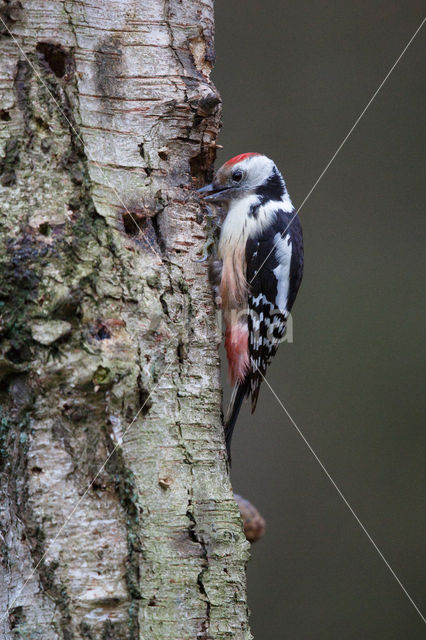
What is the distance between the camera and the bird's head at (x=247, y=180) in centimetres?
228

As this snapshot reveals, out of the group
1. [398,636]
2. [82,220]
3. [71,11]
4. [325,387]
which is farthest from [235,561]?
[398,636]

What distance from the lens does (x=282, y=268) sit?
2369 mm

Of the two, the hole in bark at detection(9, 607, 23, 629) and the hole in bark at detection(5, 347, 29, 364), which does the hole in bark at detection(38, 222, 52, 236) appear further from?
the hole in bark at detection(9, 607, 23, 629)

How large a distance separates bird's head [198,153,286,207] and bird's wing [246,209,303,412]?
0.13m

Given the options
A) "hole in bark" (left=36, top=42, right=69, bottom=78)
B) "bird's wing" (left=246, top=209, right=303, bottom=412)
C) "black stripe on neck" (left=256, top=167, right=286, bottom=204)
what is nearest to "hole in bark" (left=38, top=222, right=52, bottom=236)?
"hole in bark" (left=36, top=42, right=69, bottom=78)

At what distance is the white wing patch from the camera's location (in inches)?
92.7

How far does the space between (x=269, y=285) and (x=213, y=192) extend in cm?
40

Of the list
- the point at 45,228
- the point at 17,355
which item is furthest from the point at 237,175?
the point at 17,355

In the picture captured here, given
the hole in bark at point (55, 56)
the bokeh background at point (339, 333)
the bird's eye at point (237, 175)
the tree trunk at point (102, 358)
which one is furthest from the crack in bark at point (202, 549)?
the bokeh background at point (339, 333)

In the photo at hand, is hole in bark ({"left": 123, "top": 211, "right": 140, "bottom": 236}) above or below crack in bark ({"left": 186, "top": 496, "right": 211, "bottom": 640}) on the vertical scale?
above

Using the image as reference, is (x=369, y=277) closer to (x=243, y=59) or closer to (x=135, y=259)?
(x=243, y=59)

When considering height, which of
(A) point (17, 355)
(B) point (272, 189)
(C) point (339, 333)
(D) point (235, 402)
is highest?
(B) point (272, 189)

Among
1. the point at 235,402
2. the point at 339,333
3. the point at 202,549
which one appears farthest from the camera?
the point at 339,333

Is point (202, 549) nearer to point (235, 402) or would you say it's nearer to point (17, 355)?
point (17, 355)
